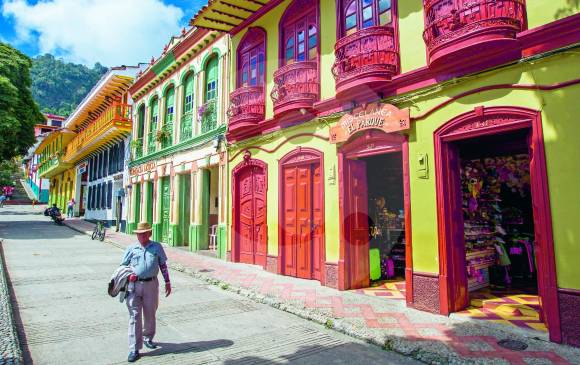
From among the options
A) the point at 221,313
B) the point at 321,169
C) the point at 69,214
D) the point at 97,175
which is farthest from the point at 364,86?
the point at 69,214

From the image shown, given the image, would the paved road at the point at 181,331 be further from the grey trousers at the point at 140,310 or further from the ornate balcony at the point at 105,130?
the ornate balcony at the point at 105,130

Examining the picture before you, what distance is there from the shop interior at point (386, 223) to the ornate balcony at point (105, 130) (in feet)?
53.4

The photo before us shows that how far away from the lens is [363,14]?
301 inches

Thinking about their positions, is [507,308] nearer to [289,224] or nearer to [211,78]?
[289,224]

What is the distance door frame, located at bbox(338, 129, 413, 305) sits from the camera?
21.4ft

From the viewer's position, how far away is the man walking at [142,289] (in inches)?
174

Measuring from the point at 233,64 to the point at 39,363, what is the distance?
31.6 ft

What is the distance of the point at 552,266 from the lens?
4.78 meters

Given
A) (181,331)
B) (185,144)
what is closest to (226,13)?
(185,144)

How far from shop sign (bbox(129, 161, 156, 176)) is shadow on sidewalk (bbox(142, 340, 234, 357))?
1395 centimetres

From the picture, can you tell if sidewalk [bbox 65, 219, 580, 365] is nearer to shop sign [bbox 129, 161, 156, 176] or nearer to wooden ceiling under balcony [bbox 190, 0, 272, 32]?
wooden ceiling under balcony [bbox 190, 0, 272, 32]

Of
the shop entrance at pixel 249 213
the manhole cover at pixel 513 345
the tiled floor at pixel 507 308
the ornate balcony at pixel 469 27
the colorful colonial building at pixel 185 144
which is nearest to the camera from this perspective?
the manhole cover at pixel 513 345

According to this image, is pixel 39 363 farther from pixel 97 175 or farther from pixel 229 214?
pixel 97 175

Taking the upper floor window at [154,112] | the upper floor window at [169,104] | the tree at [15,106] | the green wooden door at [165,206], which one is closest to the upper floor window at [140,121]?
the upper floor window at [154,112]
